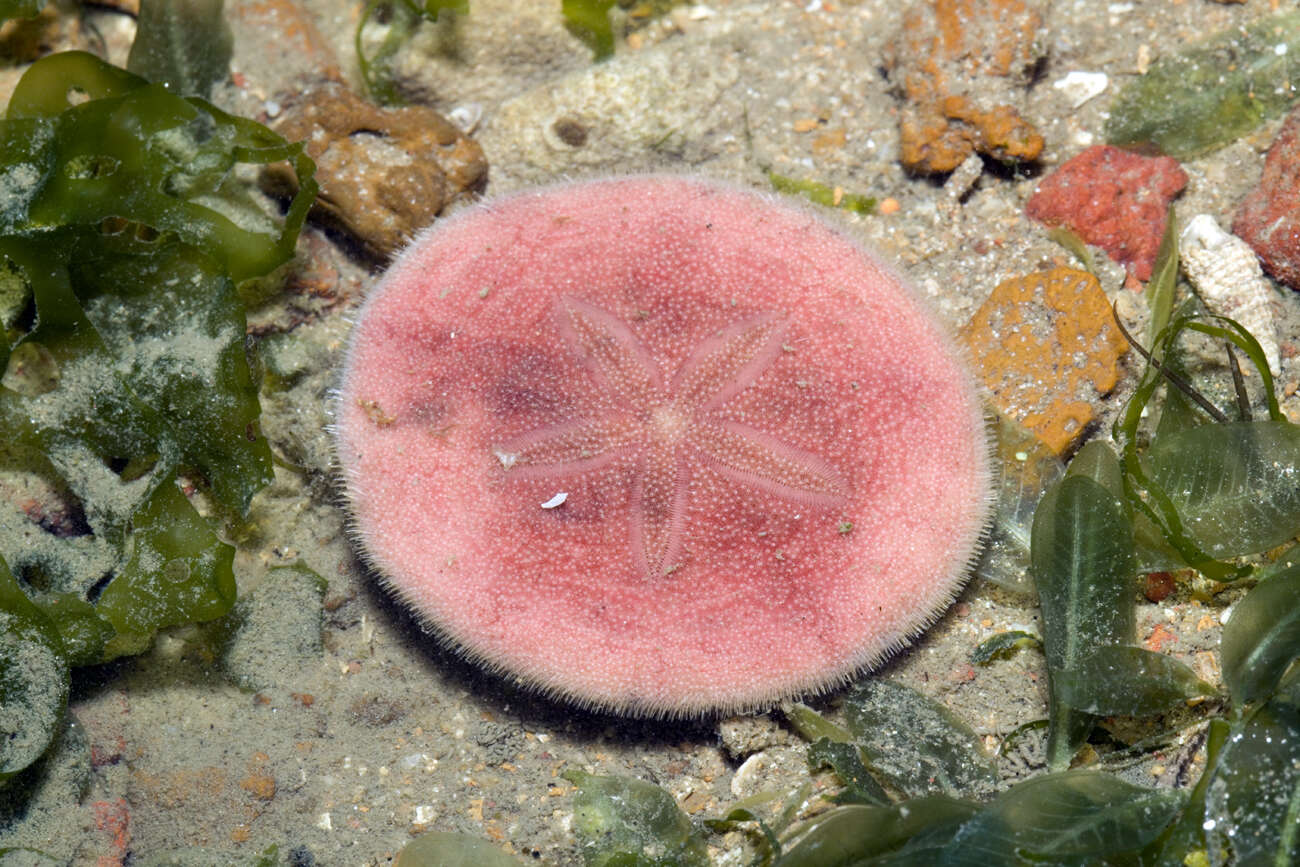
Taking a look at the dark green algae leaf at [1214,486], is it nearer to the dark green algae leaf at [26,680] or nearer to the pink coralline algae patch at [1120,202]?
the pink coralline algae patch at [1120,202]

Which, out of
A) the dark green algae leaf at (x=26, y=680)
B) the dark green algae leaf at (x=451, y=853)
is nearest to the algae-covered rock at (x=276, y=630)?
the dark green algae leaf at (x=26, y=680)

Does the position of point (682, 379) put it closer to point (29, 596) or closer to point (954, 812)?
point (954, 812)

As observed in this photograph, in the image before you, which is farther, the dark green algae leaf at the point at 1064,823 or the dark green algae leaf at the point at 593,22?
the dark green algae leaf at the point at 593,22

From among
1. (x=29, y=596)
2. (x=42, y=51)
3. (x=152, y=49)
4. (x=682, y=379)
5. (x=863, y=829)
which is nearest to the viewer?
(x=863, y=829)

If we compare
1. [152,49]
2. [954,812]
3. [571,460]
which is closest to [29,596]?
→ [571,460]

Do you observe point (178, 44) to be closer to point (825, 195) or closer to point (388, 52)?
point (388, 52)
